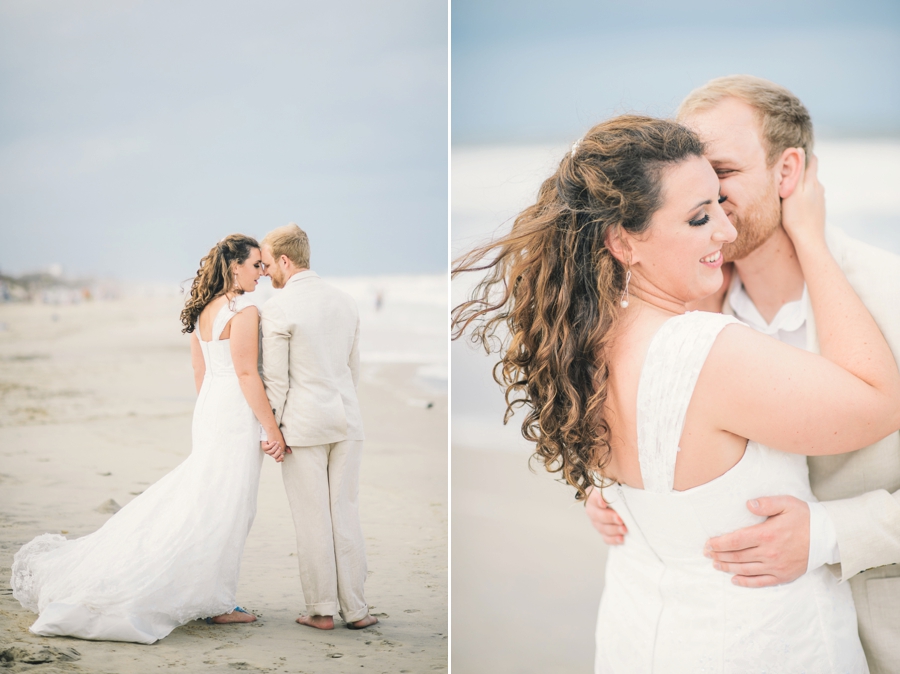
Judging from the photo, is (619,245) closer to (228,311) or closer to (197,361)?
(228,311)

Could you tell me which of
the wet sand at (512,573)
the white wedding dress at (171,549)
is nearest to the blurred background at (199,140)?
the white wedding dress at (171,549)

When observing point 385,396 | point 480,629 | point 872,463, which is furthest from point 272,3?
point 480,629

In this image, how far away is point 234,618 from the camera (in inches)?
107

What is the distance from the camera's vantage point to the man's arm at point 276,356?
8.83 feet

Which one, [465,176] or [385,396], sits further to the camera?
[465,176]

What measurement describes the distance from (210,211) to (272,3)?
0.86 meters

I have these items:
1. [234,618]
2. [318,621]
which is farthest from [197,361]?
[318,621]

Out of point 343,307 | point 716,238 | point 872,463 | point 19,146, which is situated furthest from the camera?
point 343,307

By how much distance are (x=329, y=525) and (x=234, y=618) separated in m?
0.46

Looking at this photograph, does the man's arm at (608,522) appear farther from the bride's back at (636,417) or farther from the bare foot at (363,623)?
the bare foot at (363,623)

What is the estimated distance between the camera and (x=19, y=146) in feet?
8.75

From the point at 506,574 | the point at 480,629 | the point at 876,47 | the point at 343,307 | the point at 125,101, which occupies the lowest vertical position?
the point at 480,629

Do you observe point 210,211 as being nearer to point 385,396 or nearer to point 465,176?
point 385,396

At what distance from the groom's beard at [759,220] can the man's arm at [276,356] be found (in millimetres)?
1557
